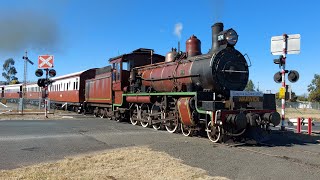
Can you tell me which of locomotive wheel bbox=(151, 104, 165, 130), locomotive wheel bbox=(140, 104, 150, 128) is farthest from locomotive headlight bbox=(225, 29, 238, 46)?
locomotive wheel bbox=(140, 104, 150, 128)

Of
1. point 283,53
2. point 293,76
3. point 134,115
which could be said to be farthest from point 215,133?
point 134,115

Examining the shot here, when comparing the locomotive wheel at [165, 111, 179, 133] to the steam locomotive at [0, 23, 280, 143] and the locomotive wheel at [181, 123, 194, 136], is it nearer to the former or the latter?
the steam locomotive at [0, 23, 280, 143]

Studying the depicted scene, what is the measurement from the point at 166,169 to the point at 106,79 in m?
15.3

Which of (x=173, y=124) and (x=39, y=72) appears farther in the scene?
(x=39, y=72)

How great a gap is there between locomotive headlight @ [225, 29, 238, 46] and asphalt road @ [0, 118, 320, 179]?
12.2 ft

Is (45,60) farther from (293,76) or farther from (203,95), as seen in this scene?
(293,76)

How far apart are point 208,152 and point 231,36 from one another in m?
4.89

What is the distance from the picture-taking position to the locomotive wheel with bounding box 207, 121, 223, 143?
1099 cm

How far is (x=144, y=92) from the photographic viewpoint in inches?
647

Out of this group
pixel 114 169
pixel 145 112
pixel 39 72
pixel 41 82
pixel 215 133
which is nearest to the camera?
pixel 114 169

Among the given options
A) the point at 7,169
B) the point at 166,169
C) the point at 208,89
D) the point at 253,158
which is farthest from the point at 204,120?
the point at 7,169

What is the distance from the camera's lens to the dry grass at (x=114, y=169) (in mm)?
6293

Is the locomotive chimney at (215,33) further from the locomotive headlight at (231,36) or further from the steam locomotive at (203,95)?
the locomotive headlight at (231,36)

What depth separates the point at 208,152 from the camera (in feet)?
29.8
